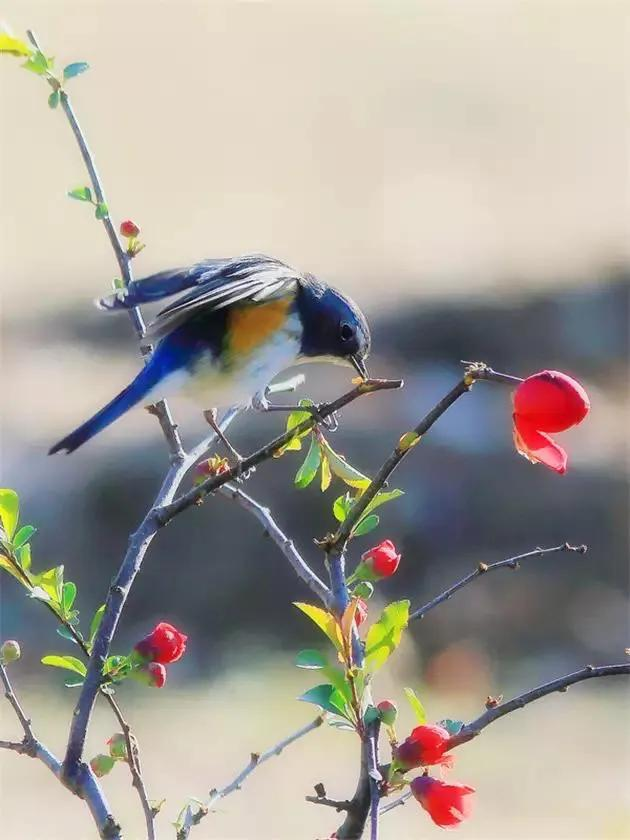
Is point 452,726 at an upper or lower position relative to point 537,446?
lower

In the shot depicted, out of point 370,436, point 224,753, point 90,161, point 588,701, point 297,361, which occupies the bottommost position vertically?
point 588,701

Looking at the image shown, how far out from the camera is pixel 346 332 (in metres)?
3.49

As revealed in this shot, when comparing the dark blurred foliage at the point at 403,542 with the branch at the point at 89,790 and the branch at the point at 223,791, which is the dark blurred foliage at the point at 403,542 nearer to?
the branch at the point at 223,791

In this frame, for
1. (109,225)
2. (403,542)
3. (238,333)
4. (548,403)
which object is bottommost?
(403,542)

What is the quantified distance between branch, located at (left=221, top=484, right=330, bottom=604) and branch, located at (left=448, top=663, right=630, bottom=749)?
33 cm

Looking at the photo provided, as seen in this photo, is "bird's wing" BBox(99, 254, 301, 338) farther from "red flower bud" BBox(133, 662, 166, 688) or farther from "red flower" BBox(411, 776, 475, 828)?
"red flower" BBox(411, 776, 475, 828)

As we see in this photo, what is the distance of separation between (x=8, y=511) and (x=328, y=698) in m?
0.70

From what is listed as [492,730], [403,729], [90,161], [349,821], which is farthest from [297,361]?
[492,730]

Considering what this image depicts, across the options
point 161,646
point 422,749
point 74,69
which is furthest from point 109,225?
point 422,749

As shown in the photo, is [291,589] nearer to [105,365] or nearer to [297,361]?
[105,365]

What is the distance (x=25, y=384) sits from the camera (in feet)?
36.7

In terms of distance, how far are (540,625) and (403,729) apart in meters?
1.73

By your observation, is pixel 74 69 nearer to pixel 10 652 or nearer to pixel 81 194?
pixel 81 194

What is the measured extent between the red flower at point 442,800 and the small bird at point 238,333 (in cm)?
104
